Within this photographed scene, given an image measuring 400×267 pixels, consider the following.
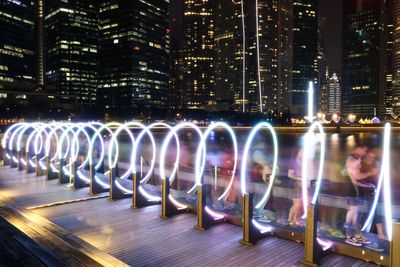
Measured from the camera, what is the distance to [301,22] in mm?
165875

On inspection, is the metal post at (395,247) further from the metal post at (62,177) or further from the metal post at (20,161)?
the metal post at (20,161)

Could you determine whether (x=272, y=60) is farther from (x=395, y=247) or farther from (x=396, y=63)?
(x=395, y=247)

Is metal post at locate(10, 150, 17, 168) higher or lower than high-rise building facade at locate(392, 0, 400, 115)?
lower

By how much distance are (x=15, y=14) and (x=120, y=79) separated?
42049 mm

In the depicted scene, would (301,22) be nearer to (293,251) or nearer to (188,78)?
(188,78)

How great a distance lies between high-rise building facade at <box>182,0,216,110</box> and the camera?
172 m

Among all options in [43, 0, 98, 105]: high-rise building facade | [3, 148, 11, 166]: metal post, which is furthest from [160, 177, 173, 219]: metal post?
[43, 0, 98, 105]: high-rise building facade

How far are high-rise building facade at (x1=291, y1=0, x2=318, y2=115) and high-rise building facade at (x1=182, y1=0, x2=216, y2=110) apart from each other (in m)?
37.6

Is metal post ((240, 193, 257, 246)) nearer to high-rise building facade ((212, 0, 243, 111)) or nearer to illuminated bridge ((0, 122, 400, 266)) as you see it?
illuminated bridge ((0, 122, 400, 266))

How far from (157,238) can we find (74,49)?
165041 mm

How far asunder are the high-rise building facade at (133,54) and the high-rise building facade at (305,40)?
175 feet

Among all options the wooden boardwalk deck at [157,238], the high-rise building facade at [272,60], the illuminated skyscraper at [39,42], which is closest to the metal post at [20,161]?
the wooden boardwalk deck at [157,238]

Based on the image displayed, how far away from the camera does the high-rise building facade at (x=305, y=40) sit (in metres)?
154

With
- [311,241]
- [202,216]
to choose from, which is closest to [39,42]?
[202,216]
